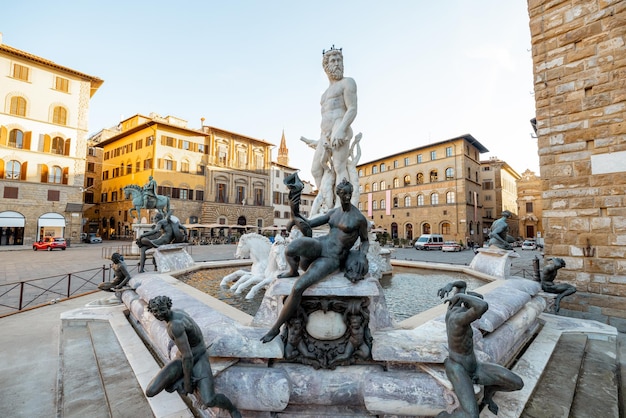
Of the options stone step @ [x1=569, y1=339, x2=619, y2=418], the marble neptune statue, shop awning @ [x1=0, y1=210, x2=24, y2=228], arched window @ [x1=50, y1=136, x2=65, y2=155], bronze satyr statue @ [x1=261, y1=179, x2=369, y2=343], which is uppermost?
arched window @ [x1=50, y1=136, x2=65, y2=155]

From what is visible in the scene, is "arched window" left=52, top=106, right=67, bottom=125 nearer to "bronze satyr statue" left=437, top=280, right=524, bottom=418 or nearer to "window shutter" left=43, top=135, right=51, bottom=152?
"window shutter" left=43, top=135, right=51, bottom=152

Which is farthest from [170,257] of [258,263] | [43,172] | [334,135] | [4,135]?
[4,135]

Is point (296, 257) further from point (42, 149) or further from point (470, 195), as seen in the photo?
point (470, 195)

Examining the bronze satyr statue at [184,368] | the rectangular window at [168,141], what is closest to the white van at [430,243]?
the bronze satyr statue at [184,368]

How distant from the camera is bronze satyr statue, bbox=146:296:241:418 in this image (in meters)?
2.02

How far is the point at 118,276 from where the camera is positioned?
4.98 meters

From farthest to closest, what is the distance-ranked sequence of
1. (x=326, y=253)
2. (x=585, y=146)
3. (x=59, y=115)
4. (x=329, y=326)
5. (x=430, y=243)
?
(x=59, y=115) → (x=430, y=243) → (x=585, y=146) → (x=326, y=253) → (x=329, y=326)

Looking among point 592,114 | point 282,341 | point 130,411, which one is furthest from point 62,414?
point 592,114

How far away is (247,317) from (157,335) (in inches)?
34.5

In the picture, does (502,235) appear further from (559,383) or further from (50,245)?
(50,245)

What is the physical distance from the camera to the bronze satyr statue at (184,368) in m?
2.02

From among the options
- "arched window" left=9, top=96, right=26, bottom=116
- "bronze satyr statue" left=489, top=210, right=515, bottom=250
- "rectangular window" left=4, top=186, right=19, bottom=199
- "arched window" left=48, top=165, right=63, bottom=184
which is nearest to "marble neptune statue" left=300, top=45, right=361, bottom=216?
"bronze satyr statue" left=489, top=210, right=515, bottom=250

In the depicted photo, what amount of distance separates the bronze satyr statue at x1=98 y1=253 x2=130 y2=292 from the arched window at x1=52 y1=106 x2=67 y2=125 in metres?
33.3

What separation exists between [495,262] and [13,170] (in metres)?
36.6
